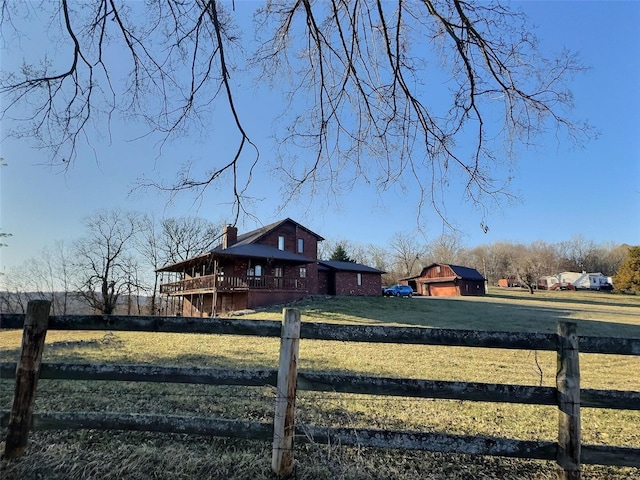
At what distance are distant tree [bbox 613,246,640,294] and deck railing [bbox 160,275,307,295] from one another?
48911 millimetres

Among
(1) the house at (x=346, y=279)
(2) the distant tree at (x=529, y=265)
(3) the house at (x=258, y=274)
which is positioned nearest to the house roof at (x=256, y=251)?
(3) the house at (x=258, y=274)

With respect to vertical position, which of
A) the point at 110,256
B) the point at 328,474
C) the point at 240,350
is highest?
the point at 110,256

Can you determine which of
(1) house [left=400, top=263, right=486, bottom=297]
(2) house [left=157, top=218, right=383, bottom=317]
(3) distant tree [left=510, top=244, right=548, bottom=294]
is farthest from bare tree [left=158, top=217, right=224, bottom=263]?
(3) distant tree [left=510, top=244, right=548, bottom=294]

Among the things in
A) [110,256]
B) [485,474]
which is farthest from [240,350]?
[110,256]

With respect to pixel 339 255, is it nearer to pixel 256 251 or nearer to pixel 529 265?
pixel 256 251

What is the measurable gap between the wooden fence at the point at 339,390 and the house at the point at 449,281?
48.5 metres

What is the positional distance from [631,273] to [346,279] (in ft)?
140

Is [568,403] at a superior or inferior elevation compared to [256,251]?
inferior

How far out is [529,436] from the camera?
3.91 metres

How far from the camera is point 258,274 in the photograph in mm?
27859

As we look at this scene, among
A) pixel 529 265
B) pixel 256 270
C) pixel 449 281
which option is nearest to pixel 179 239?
pixel 256 270

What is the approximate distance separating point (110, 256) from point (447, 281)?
1591 inches

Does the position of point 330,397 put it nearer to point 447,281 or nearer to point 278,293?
point 278,293

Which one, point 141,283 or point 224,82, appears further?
point 141,283
